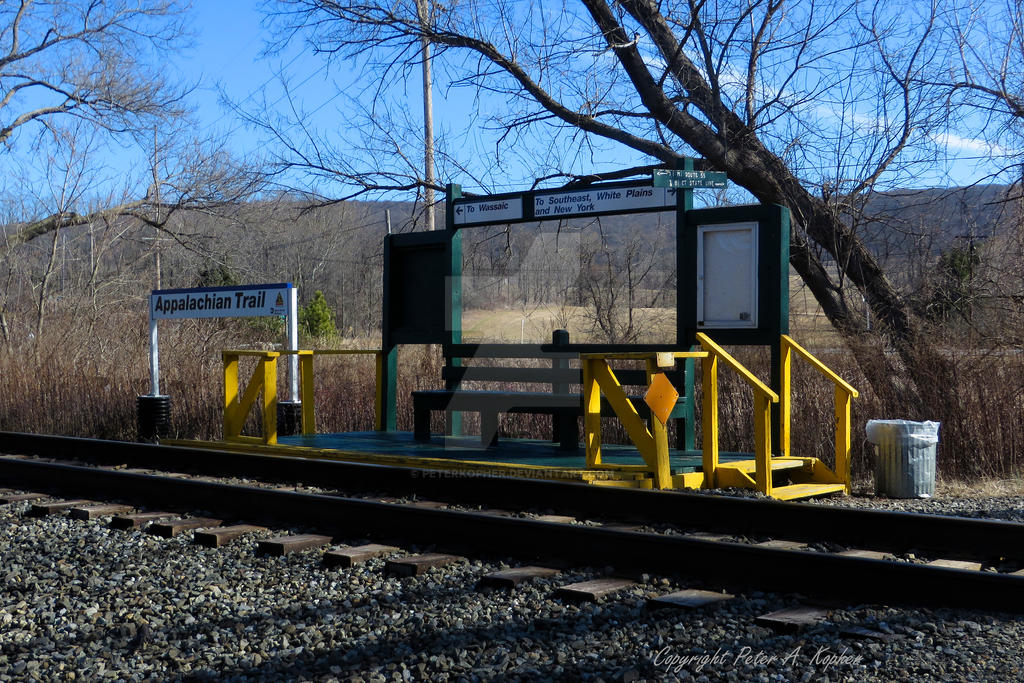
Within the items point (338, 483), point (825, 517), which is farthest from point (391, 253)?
point (825, 517)

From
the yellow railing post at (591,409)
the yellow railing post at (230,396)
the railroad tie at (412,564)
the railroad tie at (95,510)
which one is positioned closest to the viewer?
the railroad tie at (412,564)

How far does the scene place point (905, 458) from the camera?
9.01 m

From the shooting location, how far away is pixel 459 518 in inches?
245

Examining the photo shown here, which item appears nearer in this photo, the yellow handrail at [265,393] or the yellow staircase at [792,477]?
the yellow staircase at [792,477]

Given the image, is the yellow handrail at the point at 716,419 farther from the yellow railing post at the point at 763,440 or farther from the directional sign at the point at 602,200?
the directional sign at the point at 602,200

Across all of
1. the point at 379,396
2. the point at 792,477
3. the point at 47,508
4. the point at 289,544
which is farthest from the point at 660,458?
the point at 379,396

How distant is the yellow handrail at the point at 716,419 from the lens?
819 cm

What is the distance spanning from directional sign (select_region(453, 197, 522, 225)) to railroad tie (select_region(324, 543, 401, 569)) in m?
5.80

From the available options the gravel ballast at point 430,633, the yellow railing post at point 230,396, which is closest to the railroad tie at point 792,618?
the gravel ballast at point 430,633

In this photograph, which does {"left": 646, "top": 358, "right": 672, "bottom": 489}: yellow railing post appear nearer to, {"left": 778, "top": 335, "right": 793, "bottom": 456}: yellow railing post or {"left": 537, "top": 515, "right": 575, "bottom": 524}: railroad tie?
{"left": 537, "top": 515, "right": 575, "bottom": 524}: railroad tie

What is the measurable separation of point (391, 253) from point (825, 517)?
23.9 feet

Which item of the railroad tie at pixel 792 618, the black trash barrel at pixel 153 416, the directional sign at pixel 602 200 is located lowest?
the railroad tie at pixel 792 618

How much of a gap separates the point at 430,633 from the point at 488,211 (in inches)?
296

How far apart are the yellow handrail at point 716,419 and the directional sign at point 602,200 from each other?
6.77 ft
